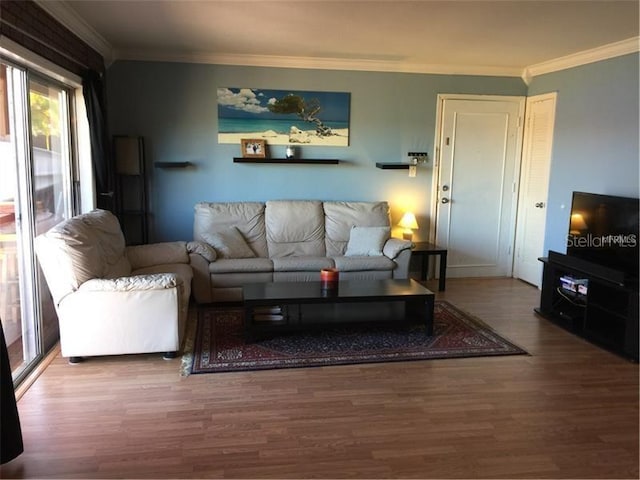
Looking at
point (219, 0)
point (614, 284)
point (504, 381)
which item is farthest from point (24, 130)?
point (614, 284)

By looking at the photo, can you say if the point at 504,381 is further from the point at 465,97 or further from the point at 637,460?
the point at 465,97

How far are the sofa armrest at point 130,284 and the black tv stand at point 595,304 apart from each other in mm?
3050

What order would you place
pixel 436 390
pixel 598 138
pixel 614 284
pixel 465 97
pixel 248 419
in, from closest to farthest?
pixel 248 419
pixel 436 390
pixel 614 284
pixel 598 138
pixel 465 97

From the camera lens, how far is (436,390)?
303cm

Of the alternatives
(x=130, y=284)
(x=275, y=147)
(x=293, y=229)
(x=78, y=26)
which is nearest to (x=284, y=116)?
(x=275, y=147)

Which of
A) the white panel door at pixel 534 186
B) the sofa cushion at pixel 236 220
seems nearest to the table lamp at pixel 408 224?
the white panel door at pixel 534 186

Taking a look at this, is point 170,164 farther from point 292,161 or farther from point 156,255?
point 292,161

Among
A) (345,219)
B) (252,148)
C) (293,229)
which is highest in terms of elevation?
(252,148)

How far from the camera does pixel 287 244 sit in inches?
203

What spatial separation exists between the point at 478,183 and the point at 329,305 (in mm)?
2637

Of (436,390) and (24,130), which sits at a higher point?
(24,130)

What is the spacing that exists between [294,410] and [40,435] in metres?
1.26

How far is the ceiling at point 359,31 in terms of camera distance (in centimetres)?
338

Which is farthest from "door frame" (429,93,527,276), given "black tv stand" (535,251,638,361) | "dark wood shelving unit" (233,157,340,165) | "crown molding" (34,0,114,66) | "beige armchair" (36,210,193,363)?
"crown molding" (34,0,114,66)
